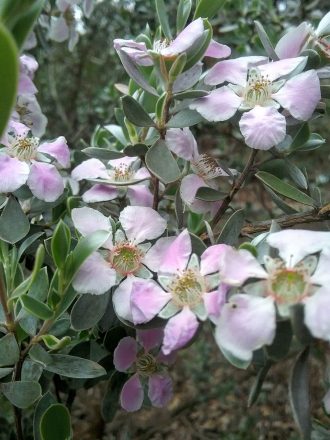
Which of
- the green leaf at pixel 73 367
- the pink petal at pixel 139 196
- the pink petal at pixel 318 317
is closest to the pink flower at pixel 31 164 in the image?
the pink petal at pixel 139 196

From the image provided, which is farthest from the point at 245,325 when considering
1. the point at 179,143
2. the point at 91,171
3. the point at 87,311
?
the point at 91,171

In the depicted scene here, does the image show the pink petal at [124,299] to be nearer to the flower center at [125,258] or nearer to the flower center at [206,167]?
the flower center at [125,258]

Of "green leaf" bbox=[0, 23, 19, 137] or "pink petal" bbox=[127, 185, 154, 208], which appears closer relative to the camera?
"green leaf" bbox=[0, 23, 19, 137]

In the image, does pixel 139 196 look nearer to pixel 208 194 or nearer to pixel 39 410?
pixel 208 194

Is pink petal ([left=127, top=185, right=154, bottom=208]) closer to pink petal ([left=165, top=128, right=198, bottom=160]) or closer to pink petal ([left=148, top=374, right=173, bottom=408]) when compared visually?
pink petal ([left=165, top=128, right=198, bottom=160])

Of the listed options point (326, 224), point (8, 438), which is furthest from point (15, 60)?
point (8, 438)

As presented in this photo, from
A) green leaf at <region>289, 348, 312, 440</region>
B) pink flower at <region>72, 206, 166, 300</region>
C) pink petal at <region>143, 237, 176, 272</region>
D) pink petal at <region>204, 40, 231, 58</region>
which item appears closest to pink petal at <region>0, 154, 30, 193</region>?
pink flower at <region>72, 206, 166, 300</region>
